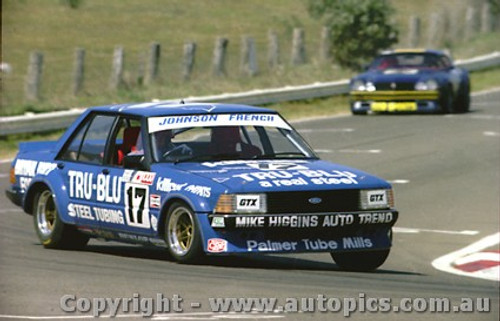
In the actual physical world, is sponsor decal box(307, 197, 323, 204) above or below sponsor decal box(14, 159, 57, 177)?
above

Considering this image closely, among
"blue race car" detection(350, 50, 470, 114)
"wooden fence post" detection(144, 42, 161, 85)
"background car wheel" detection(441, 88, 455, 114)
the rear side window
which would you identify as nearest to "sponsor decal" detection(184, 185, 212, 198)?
the rear side window

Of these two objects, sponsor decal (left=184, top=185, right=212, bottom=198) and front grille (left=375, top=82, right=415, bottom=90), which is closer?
sponsor decal (left=184, top=185, right=212, bottom=198)

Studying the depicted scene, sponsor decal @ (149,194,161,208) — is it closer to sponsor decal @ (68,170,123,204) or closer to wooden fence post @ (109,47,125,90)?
sponsor decal @ (68,170,123,204)

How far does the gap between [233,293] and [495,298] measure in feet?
6.09

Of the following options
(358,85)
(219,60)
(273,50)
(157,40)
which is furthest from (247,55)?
(157,40)

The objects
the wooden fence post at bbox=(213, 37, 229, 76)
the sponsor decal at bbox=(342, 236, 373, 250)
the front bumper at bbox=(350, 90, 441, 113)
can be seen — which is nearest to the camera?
the sponsor decal at bbox=(342, 236, 373, 250)

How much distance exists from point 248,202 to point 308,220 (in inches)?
19.8

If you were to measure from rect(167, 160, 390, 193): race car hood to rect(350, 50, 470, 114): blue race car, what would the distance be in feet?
54.4

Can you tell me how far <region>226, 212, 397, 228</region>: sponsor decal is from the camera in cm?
1120

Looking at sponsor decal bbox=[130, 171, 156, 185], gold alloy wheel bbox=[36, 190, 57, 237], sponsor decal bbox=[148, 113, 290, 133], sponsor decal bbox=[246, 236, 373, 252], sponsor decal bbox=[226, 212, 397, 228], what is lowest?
gold alloy wheel bbox=[36, 190, 57, 237]

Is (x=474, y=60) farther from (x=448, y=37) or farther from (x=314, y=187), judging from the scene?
(x=314, y=187)

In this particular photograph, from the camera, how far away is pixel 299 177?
37.8 ft

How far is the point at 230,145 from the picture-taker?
12422 mm

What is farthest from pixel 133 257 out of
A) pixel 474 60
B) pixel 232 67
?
pixel 232 67
